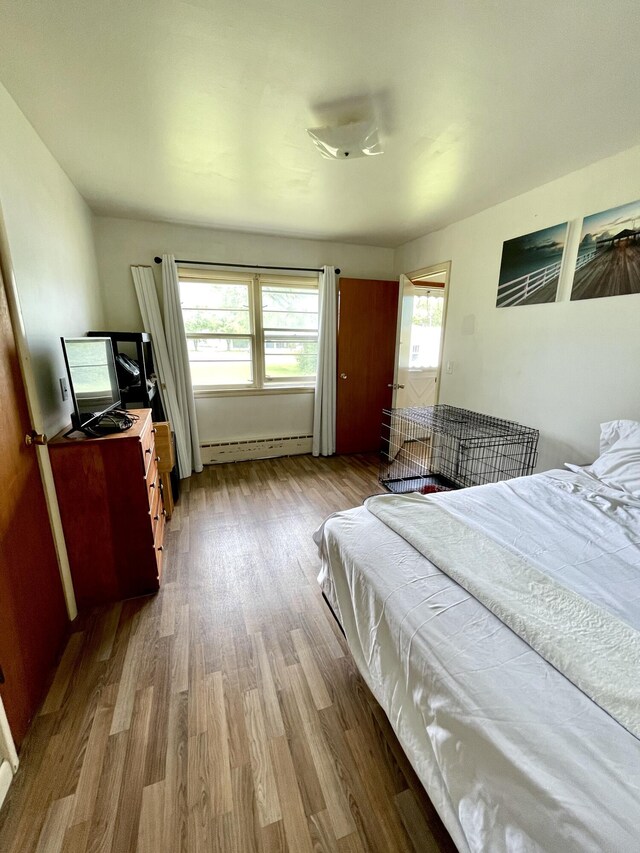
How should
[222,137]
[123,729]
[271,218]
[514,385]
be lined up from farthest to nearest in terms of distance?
[271,218] < [514,385] < [222,137] < [123,729]

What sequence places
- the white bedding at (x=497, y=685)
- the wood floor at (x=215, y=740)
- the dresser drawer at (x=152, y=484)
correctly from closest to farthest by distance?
1. the white bedding at (x=497, y=685)
2. the wood floor at (x=215, y=740)
3. the dresser drawer at (x=152, y=484)

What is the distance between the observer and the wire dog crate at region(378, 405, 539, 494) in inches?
105

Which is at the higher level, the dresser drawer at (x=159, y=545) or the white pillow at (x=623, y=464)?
the white pillow at (x=623, y=464)

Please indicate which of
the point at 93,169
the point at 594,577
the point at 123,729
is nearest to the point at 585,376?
the point at 594,577

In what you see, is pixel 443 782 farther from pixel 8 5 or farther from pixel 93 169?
pixel 93 169

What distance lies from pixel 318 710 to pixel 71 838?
0.80 meters

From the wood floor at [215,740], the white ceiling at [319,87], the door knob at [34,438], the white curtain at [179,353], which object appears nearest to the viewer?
the wood floor at [215,740]

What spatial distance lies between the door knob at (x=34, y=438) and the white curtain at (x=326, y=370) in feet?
9.18

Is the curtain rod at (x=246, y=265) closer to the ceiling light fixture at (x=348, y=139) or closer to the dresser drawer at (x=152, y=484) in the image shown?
the ceiling light fixture at (x=348, y=139)

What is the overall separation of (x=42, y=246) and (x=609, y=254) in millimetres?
3172

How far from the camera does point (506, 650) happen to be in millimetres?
852

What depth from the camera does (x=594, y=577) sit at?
1.12 metres

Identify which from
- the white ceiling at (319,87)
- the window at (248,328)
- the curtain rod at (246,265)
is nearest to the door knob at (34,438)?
the white ceiling at (319,87)

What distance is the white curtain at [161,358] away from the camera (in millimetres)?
3217
